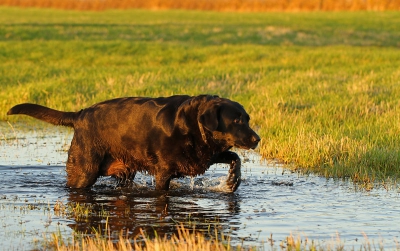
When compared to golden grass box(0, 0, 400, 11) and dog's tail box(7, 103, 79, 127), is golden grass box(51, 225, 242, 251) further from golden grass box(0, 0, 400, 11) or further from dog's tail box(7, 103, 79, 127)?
golden grass box(0, 0, 400, 11)

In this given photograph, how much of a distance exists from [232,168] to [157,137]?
2.91 ft

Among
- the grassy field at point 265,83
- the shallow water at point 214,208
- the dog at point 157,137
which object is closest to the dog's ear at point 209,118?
the dog at point 157,137

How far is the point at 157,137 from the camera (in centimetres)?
766

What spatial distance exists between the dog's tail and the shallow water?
2.45 ft

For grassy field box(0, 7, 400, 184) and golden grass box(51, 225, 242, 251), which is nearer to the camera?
golden grass box(51, 225, 242, 251)

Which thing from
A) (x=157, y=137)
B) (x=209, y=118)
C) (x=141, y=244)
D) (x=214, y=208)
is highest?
(x=209, y=118)

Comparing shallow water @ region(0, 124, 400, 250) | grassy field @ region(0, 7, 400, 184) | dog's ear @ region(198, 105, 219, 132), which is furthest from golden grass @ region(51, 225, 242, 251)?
grassy field @ region(0, 7, 400, 184)

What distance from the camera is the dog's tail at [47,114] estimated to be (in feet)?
A: 26.8

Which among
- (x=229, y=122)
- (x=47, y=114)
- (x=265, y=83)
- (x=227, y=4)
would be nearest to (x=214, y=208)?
(x=229, y=122)

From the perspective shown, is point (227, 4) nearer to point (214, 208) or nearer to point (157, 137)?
→ point (157, 137)

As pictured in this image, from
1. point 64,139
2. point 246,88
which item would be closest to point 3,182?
point 64,139

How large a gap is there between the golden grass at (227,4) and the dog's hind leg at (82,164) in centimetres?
6511

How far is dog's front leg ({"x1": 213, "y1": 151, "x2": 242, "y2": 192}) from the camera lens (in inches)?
314

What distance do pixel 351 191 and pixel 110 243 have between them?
3.39 m
